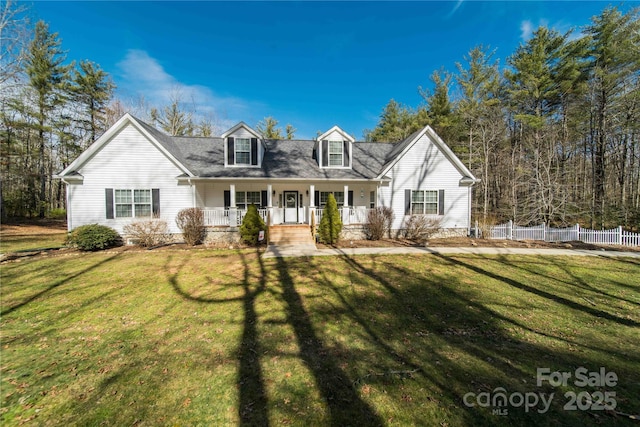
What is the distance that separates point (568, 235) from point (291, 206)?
52.5ft

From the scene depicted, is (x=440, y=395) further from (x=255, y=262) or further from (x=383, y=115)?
(x=383, y=115)

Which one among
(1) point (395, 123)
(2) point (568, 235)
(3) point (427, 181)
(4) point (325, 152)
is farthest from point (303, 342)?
(1) point (395, 123)

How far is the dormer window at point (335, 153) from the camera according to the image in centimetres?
1545

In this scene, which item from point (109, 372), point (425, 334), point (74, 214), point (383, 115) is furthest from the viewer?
point (383, 115)

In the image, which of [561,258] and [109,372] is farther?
[561,258]

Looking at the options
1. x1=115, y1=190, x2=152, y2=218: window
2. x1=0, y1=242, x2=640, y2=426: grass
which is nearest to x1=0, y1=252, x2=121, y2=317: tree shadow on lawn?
x1=0, y1=242, x2=640, y2=426: grass

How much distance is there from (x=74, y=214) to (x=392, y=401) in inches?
651

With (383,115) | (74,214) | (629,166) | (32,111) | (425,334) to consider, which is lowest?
(425,334)

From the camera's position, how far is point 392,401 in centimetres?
305

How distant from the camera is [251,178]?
13.6 m

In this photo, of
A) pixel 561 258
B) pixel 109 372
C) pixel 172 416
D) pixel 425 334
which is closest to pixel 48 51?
pixel 109 372

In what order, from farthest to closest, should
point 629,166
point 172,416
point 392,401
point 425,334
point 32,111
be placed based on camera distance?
point 32,111 < point 629,166 < point 425,334 < point 392,401 < point 172,416

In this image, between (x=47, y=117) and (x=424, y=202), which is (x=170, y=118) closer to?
(x=47, y=117)

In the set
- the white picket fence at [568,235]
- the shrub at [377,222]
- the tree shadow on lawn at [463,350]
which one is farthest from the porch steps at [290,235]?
the white picket fence at [568,235]
